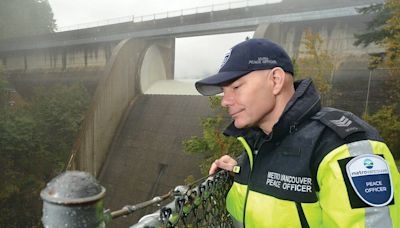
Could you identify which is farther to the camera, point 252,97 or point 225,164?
point 225,164

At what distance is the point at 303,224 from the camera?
48.1 inches

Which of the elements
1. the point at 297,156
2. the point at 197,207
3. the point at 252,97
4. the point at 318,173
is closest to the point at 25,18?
the point at 197,207

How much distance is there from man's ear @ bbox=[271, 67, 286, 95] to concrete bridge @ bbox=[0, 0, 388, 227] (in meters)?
9.48

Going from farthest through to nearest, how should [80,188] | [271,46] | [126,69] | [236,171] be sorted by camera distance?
[126,69], [236,171], [271,46], [80,188]

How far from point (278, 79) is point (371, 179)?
0.63m

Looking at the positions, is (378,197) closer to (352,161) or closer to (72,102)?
(352,161)

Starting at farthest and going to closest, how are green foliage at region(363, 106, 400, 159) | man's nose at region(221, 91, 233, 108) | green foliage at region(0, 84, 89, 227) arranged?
green foliage at region(0, 84, 89, 227), green foliage at region(363, 106, 400, 159), man's nose at region(221, 91, 233, 108)

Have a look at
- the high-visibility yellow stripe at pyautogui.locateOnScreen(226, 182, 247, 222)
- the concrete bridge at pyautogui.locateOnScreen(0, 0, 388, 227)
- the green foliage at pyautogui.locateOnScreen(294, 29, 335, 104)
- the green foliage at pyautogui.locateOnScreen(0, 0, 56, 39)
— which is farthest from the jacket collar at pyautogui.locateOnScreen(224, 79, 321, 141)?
the green foliage at pyautogui.locateOnScreen(0, 0, 56, 39)

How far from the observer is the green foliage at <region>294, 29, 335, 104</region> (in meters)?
9.74

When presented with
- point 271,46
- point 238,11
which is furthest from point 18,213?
point 271,46

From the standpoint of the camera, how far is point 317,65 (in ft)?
33.2

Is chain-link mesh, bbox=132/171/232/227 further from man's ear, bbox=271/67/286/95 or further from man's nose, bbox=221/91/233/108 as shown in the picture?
man's ear, bbox=271/67/286/95

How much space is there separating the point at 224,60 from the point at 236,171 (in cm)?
72

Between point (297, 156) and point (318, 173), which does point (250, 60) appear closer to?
point (297, 156)
